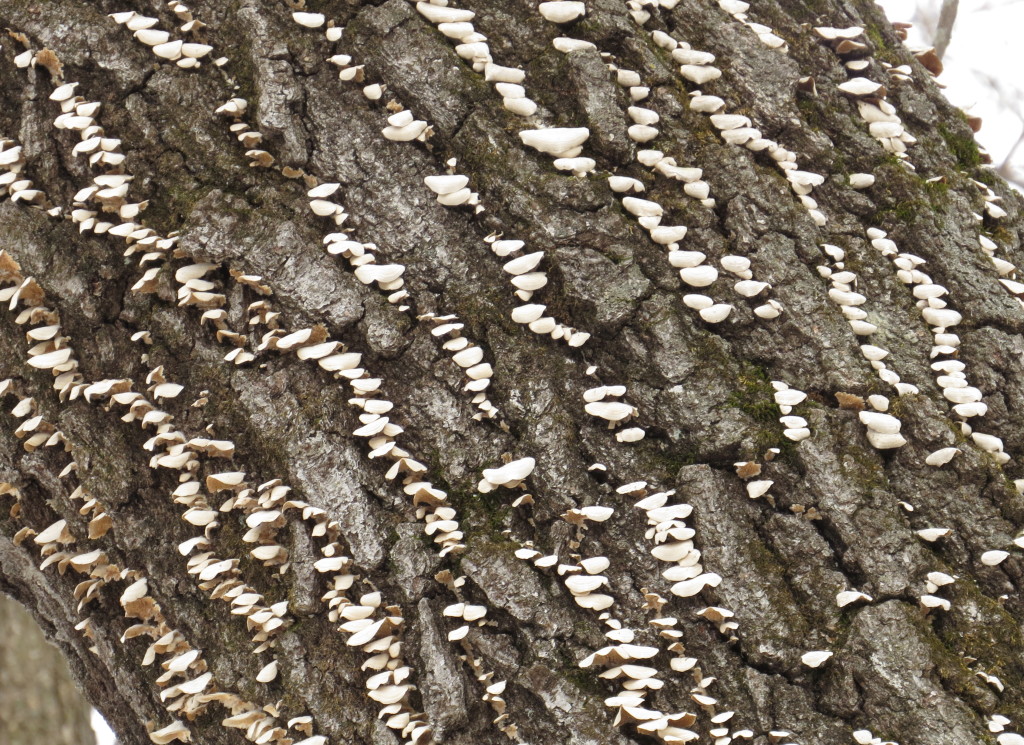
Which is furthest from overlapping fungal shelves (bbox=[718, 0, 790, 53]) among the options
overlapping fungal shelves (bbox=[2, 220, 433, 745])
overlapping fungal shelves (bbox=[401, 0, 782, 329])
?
overlapping fungal shelves (bbox=[2, 220, 433, 745])

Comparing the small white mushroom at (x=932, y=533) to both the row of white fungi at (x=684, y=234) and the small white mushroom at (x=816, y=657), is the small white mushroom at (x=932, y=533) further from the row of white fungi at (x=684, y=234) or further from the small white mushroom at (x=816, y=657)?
the row of white fungi at (x=684, y=234)

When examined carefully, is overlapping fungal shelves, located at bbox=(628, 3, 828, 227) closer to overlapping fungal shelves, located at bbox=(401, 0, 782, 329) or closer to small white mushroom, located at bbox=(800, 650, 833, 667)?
overlapping fungal shelves, located at bbox=(401, 0, 782, 329)

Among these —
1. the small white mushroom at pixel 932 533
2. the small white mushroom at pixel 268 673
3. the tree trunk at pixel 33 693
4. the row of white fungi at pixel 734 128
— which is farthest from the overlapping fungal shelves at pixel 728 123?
the tree trunk at pixel 33 693

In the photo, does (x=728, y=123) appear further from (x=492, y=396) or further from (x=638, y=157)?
(x=492, y=396)

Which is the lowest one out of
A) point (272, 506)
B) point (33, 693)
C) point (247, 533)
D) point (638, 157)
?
point (33, 693)

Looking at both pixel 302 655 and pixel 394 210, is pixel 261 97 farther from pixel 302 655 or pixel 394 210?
pixel 302 655

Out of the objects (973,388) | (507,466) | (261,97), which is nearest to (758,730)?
(507,466)

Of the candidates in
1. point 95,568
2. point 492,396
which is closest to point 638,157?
point 492,396

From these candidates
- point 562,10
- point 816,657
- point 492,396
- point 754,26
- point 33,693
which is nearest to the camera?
point 816,657
